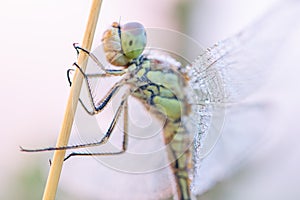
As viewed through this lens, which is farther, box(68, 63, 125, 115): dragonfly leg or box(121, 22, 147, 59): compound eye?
box(121, 22, 147, 59): compound eye

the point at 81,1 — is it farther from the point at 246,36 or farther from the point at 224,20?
the point at 224,20

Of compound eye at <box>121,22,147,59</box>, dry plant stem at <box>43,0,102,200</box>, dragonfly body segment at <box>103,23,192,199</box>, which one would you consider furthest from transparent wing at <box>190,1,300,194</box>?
dry plant stem at <box>43,0,102,200</box>

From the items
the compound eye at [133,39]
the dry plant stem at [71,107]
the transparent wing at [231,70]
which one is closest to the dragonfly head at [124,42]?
the compound eye at [133,39]

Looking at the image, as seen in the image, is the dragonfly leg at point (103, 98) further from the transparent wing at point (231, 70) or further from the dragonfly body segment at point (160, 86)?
the transparent wing at point (231, 70)

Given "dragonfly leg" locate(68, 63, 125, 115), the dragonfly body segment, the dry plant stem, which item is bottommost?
the dry plant stem

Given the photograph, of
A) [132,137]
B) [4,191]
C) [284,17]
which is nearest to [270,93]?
[284,17]

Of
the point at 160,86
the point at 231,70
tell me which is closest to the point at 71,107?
the point at 160,86

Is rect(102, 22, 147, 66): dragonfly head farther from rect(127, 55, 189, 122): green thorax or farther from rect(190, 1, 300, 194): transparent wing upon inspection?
rect(190, 1, 300, 194): transparent wing

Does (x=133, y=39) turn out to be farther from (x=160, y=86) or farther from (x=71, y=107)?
(x=71, y=107)
